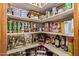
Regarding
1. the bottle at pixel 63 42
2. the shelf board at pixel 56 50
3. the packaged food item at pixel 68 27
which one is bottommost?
the shelf board at pixel 56 50

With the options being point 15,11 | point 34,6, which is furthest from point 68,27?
point 15,11

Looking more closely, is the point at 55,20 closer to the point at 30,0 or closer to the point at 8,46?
the point at 30,0

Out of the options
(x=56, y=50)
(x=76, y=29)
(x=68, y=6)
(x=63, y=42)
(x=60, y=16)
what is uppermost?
(x=68, y=6)

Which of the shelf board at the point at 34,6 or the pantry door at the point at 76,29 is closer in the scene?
the pantry door at the point at 76,29

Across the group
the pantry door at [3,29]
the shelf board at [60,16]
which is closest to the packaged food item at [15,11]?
the pantry door at [3,29]

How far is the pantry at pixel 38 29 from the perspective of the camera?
5.83ft

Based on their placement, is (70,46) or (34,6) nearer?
(70,46)

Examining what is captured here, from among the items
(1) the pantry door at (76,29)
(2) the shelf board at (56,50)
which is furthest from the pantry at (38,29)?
(1) the pantry door at (76,29)

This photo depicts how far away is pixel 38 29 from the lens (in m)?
1.84

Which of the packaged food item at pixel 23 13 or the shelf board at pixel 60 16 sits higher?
the packaged food item at pixel 23 13

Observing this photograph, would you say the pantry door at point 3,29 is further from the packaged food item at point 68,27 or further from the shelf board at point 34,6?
the packaged food item at point 68,27

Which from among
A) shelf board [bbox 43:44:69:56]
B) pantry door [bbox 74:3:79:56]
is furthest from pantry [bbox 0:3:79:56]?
pantry door [bbox 74:3:79:56]

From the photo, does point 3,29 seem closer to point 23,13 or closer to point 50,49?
point 23,13

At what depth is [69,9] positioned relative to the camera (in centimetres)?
172
